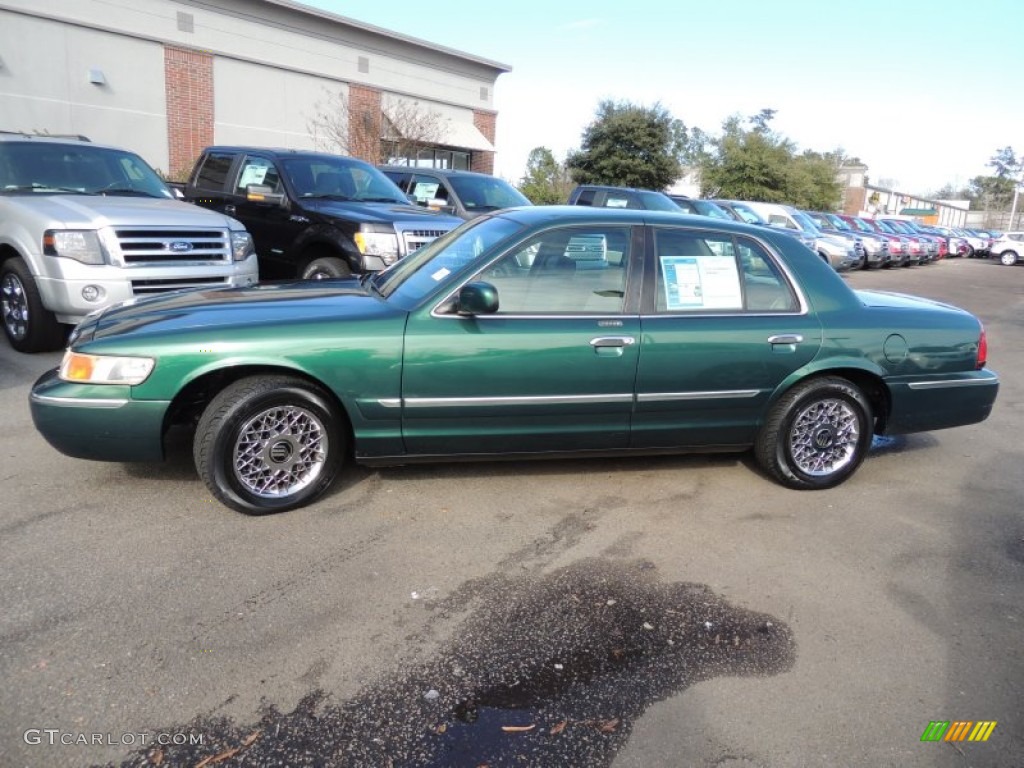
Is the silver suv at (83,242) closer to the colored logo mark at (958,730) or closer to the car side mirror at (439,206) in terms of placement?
the car side mirror at (439,206)

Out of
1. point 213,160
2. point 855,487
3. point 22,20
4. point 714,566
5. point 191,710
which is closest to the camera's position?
point 191,710

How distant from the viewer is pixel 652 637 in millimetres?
3068

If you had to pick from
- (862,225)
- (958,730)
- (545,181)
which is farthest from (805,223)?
(958,730)

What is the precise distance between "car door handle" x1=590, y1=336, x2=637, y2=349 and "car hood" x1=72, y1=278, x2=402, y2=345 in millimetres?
1063

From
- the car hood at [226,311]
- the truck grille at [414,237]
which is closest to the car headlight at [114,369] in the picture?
the car hood at [226,311]

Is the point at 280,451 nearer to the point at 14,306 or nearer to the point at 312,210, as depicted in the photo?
the point at 14,306

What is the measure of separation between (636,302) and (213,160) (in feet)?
25.3

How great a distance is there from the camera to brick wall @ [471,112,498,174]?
3195cm

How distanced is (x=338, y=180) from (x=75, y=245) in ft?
11.4

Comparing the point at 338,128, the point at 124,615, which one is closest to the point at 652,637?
the point at 124,615

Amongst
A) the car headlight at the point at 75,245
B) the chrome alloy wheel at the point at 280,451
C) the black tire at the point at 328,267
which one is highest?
the car headlight at the point at 75,245

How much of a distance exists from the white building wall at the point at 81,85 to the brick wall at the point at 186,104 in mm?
211

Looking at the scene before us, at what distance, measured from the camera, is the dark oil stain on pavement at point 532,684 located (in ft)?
7.82

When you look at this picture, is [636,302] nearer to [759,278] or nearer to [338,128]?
[759,278]
